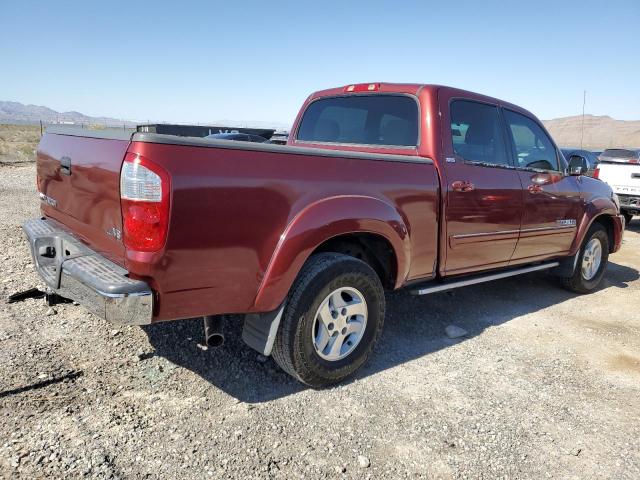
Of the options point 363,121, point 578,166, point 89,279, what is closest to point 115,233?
point 89,279

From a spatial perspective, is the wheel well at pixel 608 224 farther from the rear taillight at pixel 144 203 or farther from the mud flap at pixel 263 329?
the rear taillight at pixel 144 203

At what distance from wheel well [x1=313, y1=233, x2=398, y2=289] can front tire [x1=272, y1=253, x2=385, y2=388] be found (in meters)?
0.21

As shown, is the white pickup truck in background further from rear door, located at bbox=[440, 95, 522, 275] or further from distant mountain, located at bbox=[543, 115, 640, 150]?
distant mountain, located at bbox=[543, 115, 640, 150]

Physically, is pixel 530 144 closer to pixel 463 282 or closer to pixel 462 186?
pixel 462 186

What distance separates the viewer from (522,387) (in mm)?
3334

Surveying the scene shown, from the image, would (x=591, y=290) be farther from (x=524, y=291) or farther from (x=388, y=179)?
(x=388, y=179)

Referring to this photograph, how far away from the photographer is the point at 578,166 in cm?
495

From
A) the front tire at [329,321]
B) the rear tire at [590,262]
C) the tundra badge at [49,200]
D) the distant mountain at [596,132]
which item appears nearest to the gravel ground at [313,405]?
the front tire at [329,321]

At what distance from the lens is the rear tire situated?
18.1 ft

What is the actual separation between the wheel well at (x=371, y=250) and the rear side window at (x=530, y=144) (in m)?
1.79

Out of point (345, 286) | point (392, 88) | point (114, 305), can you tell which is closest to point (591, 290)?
point (392, 88)

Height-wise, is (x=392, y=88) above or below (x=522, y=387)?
above

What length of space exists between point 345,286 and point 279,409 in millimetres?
825

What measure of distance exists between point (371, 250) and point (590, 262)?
3.59m
